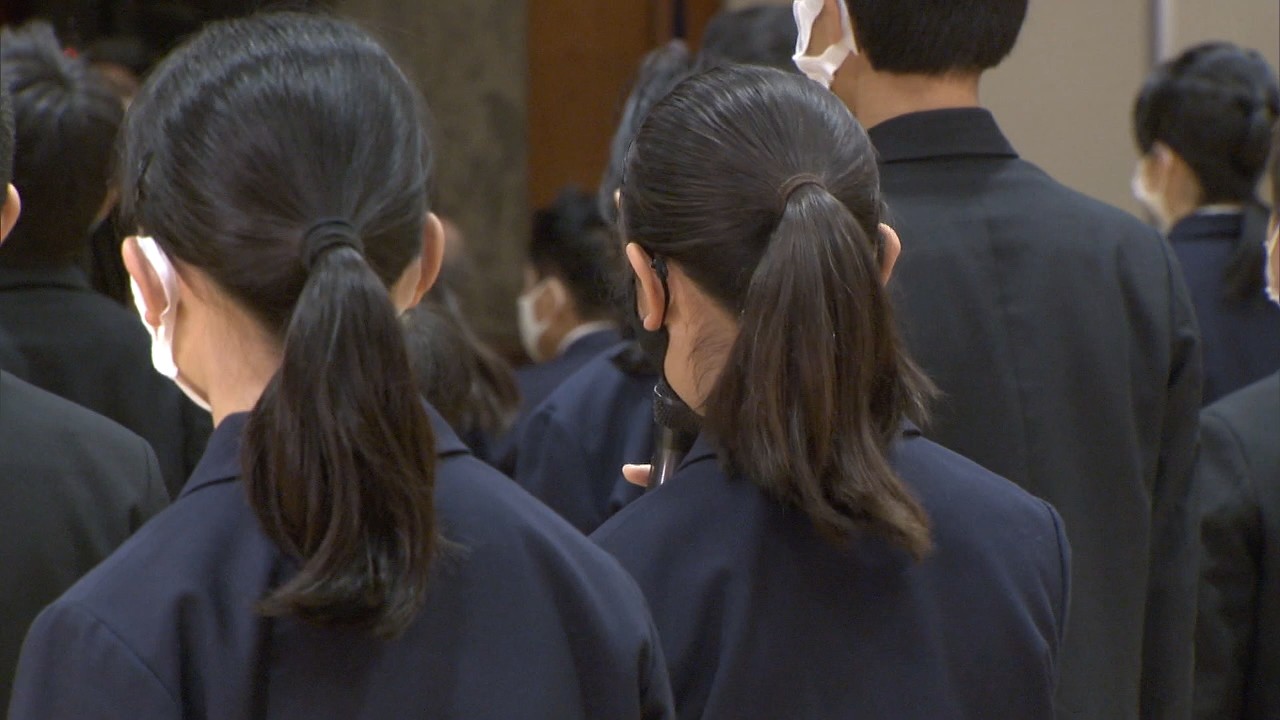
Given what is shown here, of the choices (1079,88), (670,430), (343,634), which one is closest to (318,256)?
(343,634)

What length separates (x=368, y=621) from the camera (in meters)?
1.18

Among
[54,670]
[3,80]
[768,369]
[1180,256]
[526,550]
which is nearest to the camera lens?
[54,670]

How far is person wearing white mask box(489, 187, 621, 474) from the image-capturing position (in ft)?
12.2

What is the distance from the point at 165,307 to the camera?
4.31 ft

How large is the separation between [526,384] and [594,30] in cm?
275

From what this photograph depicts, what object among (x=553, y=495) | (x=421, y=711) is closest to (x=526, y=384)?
(x=553, y=495)

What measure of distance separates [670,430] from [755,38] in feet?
4.32

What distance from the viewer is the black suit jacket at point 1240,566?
7.15 feet

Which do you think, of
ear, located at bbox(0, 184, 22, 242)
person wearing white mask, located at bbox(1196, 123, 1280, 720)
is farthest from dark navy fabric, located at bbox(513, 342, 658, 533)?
ear, located at bbox(0, 184, 22, 242)

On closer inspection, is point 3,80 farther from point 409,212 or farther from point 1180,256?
point 1180,256

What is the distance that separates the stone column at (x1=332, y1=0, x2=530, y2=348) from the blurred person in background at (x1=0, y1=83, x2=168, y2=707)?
3969mm

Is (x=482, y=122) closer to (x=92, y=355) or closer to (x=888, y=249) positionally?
(x=92, y=355)

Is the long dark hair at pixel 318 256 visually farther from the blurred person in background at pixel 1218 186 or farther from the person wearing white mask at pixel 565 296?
the blurred person in background at pixel 1218 186

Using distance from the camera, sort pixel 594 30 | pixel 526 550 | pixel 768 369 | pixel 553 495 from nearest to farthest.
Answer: pixel 526 550 < pixel 768 369 < pixel 553 495 < pixel 594 30
